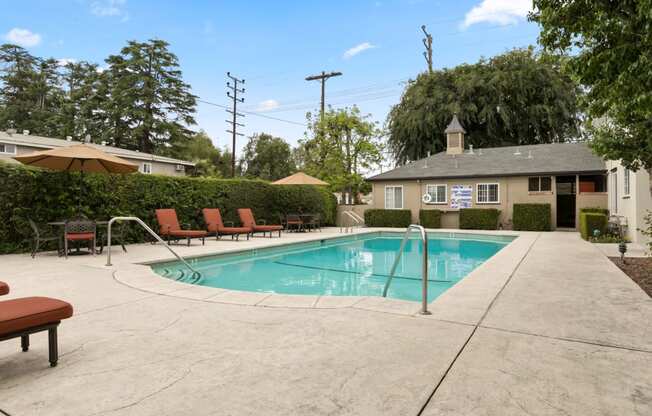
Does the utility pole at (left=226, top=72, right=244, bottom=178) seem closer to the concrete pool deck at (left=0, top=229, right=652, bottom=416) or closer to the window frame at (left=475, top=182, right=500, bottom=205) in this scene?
the window frame at (left=475, top=182, right=500, bottom=205)

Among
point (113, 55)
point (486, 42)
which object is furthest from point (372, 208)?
point (113, 55)

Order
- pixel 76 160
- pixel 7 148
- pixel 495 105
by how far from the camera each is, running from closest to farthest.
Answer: pixel 76 160 < pixel 7 148 < pixel 495 105

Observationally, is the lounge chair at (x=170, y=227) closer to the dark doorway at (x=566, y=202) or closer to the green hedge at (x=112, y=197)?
the green hedge at (x=112, y=197)

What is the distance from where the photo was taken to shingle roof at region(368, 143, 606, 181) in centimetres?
1948

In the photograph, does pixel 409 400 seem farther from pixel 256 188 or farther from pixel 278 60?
pixel 278 60

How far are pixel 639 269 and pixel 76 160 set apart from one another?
40.3 ft

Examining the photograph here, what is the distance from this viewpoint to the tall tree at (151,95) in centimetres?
3697

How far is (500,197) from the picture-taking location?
20625mm

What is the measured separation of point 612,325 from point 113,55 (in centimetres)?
4393

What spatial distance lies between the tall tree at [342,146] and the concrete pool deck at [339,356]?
22786mm

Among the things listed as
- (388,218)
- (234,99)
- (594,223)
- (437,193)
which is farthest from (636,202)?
(234,99)

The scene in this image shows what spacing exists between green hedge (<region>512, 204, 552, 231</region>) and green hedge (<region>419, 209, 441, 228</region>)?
372 cm

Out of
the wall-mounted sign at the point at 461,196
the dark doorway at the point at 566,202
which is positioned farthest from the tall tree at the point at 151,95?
the dark doorway at the point at 566,202

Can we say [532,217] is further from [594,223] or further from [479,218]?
[594,223]
